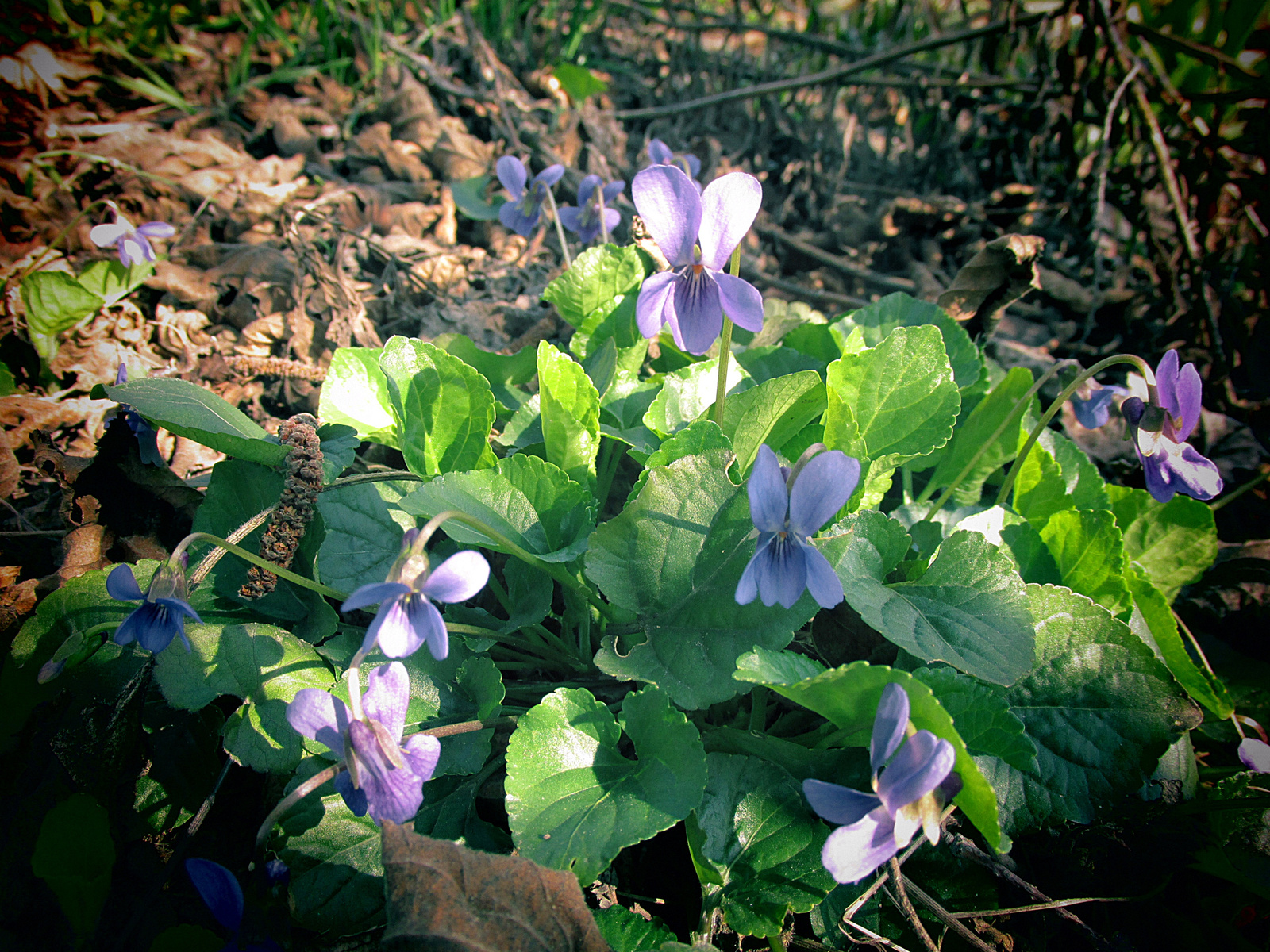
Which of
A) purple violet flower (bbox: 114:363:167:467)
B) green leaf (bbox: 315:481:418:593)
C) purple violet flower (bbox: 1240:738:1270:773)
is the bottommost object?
purple violet flower (bbox: 1240:738:1270:773)

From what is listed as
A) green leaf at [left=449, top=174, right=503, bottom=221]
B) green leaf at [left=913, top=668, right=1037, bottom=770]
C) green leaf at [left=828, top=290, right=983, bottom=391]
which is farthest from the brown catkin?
green leaf at [left=449, top=174, right=503, bottom=221]

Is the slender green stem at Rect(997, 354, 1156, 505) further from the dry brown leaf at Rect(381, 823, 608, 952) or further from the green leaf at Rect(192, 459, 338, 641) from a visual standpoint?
the green leaf at Rect(192, 459, 338, 641)

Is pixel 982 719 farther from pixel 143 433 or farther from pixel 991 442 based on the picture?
pixel 143 433

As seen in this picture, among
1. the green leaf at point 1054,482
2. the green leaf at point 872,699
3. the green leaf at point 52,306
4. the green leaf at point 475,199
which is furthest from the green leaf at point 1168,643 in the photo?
the green leaf at point 52,306

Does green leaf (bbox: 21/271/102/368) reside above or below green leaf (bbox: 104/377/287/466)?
below

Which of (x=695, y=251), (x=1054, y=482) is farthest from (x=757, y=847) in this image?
(x=1054, y=482)

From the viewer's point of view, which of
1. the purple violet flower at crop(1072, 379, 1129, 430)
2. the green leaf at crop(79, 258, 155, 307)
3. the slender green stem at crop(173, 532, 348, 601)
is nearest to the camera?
the slender green stem at crop(173, 532, 348, 601)

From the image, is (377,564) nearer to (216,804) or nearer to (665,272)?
(216,804)

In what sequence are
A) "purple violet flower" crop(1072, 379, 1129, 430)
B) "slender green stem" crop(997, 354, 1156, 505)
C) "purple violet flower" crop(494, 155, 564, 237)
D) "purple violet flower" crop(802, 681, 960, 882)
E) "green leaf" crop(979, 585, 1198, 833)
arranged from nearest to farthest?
"purple violet flower" crop(802, 681, 960, 882) → "green leaf" crop(979, 585, 1198, 833) → "slender green stem" crop(997, 354, 1156, 505) → "purple violet flower" crop(1072, 379, 1129, 430) → "purple violet flower" crop(494, 155, 564, 237)

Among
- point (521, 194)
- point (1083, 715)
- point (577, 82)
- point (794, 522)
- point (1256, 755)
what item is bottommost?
point (1256, 755)
